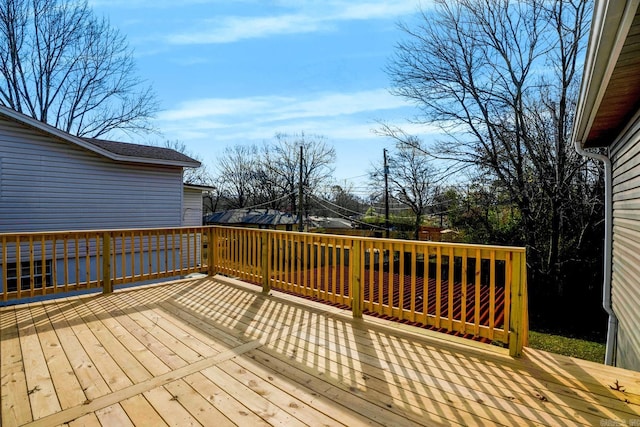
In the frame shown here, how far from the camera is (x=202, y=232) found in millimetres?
5816

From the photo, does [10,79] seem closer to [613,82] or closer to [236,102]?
[236,102]

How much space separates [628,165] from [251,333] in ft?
14.9

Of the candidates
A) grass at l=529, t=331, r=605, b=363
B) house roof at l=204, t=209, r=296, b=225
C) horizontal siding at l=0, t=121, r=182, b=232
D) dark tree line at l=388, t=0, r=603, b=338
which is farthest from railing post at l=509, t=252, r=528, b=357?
house roof at l=204, t=209, r=296, b=225

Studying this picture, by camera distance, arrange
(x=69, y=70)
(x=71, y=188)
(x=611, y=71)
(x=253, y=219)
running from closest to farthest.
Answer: (x=611, y=71) < (x=71, y=188) < (x=69, y=70) < (x=253, y=219)

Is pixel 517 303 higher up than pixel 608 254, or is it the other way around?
pixel 608 254

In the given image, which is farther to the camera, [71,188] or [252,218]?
[252,218]

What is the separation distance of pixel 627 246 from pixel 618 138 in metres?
1.45

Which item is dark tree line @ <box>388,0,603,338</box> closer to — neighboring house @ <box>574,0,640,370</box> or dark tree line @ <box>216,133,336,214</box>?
neighboring house @ <box>574,0,640,370</box>

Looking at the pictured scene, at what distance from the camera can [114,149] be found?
8516 millimetres

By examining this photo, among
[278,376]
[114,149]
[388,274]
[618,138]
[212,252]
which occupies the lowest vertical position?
[278,376]

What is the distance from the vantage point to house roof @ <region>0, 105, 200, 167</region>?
6.97m

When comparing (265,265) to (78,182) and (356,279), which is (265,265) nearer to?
(356,279)

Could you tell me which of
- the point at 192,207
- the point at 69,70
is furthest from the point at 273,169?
the point at 69,70

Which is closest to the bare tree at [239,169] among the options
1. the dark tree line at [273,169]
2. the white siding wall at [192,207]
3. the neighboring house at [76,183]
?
the dark tree line at [273,169]
